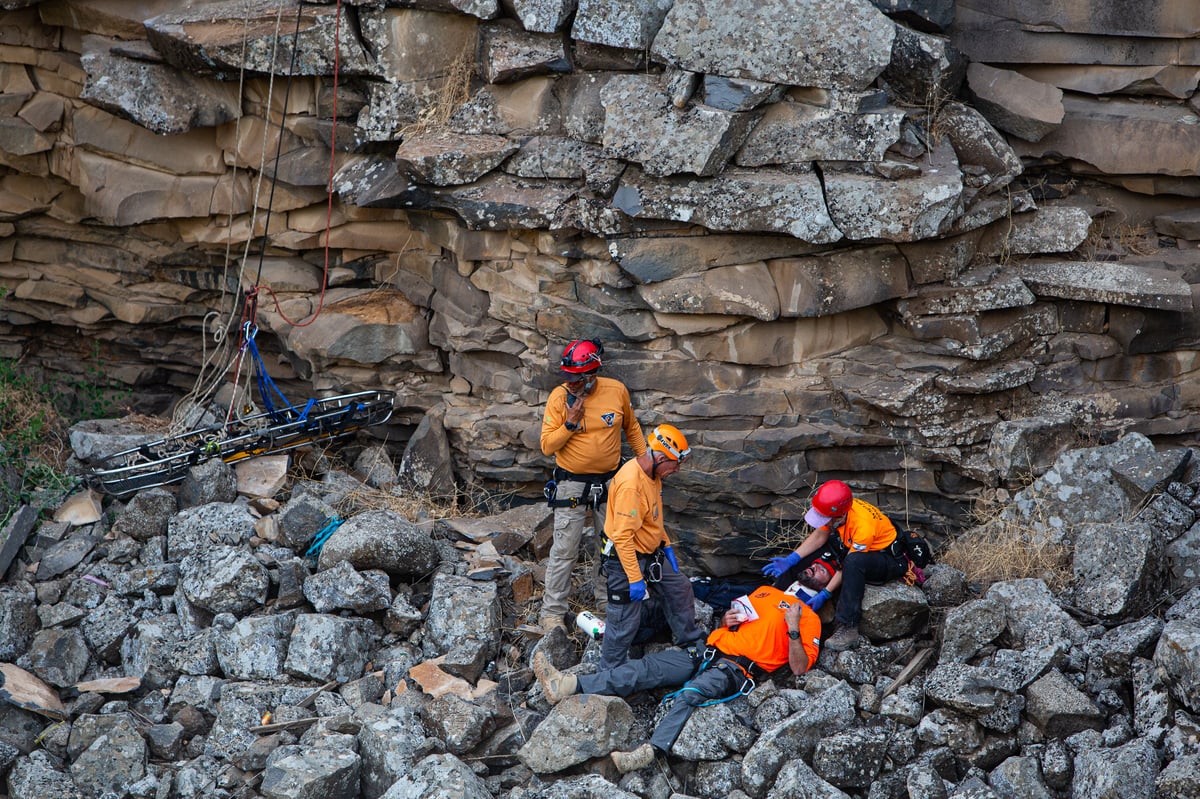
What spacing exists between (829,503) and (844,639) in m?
0.81

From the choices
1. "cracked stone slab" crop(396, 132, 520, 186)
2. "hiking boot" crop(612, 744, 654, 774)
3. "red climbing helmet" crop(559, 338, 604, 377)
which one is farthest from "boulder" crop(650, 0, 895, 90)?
"hiking boot" crop(612, 744, 654, 774)

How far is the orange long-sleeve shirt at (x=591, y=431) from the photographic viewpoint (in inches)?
268

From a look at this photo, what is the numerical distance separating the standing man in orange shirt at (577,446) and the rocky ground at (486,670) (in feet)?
1.36

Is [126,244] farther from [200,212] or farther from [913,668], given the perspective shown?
[913,668]

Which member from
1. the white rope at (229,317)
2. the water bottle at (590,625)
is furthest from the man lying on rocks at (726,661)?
the white rope at (229,317)

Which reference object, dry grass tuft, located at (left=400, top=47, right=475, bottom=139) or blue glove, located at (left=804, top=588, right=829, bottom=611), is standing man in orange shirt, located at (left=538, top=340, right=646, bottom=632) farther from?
dry grass tuft, located at (left=400, top=47, right=475, bottom=139)

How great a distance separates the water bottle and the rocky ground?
0.09 meters

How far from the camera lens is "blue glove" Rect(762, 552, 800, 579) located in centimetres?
691

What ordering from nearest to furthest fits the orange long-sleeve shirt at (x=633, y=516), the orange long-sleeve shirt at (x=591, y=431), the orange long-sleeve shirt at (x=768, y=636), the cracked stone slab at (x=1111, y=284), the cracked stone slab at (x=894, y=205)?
1. the orange long-sleeve shirt at (x=633, y=516)
2. the orange long-sleeve shirt at (x=768, y=636)
3. the orange long-sleeve shirt at (x=591, y=431)
4. the cracked stone slab at (x=894, y=205)
5. the cracked stone slab at (x=1111, y=284)

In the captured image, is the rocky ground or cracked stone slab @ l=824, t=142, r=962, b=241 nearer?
the rocky ground

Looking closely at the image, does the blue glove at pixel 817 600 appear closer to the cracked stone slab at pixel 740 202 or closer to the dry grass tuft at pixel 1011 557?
the dry grass tuft at pixel 1011 557

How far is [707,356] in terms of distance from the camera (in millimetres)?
7652

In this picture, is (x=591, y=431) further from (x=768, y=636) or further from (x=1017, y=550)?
(x=1017, y=550)

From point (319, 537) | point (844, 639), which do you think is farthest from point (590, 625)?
point (319, 537)
